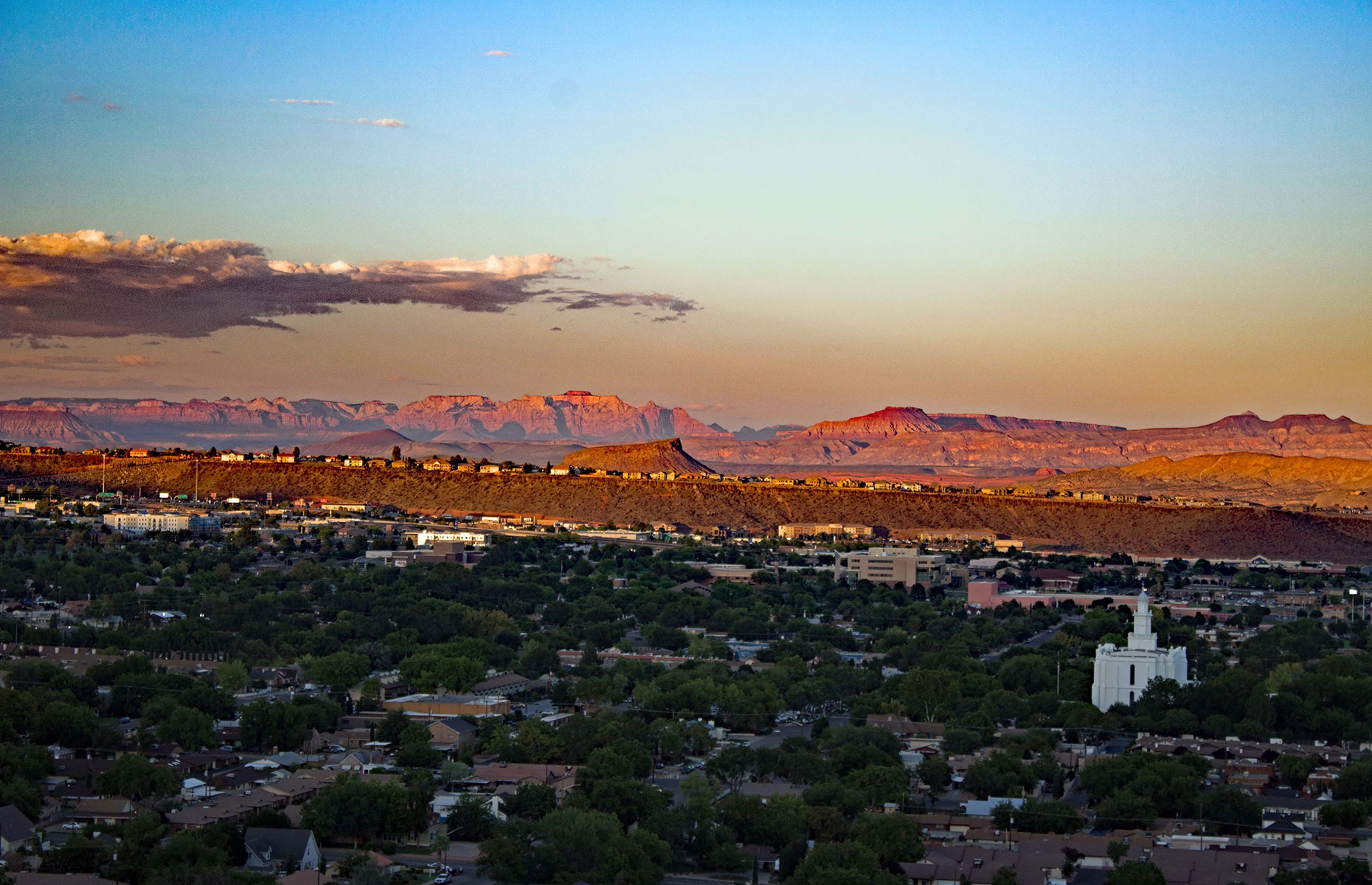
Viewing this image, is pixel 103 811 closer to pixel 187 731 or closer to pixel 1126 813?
pixel 187 731

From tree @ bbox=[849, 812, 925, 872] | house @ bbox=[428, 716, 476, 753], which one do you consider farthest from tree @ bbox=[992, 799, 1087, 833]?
house @ bbox=[428, 716, 476, 753]

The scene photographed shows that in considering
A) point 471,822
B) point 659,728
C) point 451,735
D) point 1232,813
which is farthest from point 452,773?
point 1232,813

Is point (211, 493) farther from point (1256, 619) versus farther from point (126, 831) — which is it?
point (126, 831)

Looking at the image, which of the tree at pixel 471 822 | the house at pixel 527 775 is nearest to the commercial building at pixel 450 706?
the house at pixel 527 775

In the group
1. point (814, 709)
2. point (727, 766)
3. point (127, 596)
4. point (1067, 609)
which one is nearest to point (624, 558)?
point (1067, 609)

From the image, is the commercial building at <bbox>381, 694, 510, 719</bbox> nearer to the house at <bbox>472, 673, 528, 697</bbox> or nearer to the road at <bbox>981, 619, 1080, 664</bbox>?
the house at <bbox>472, 673, 528, 697</bbox>
